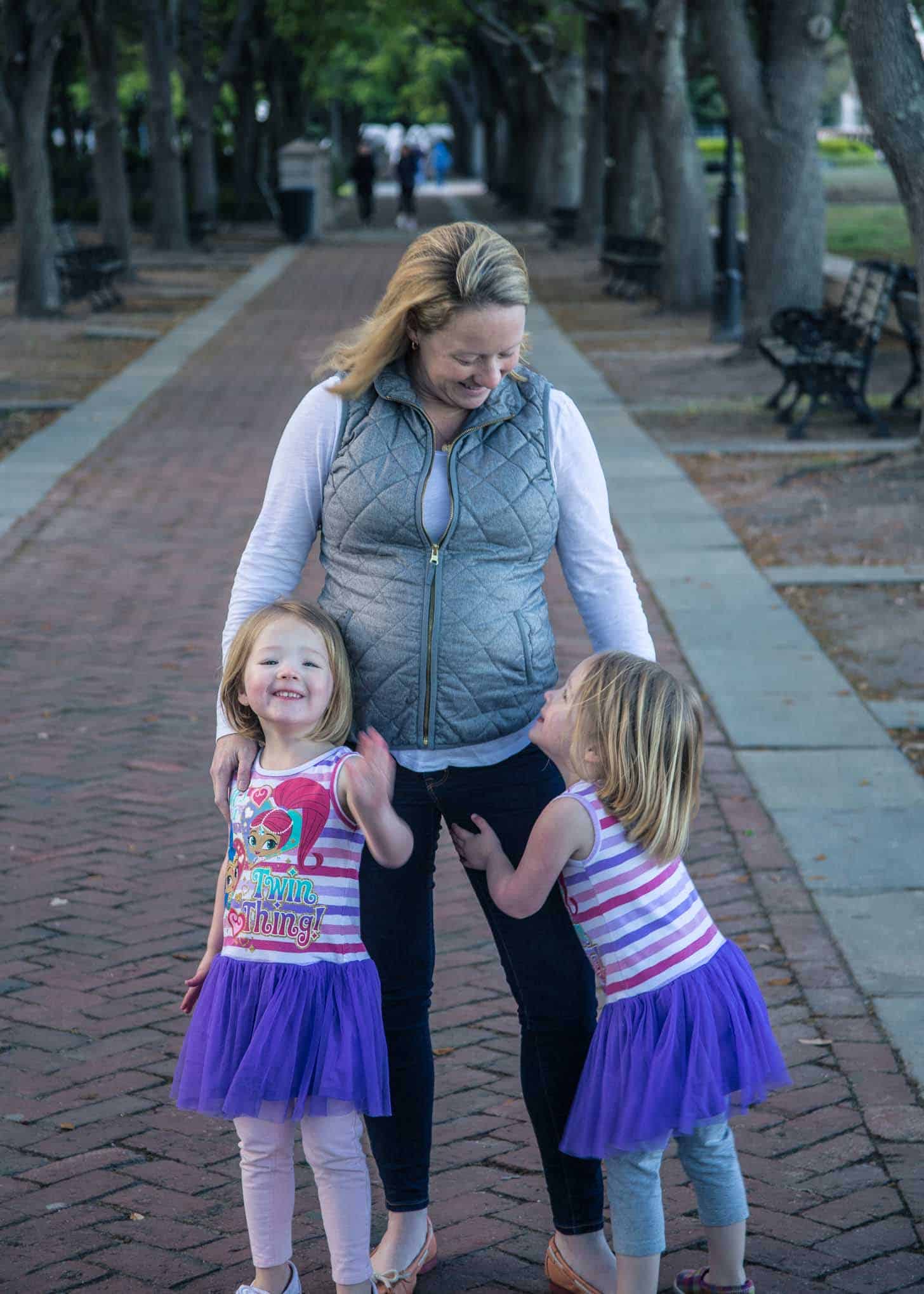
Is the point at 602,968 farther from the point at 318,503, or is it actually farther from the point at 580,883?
the point at 318,503

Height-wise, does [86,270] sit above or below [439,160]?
above

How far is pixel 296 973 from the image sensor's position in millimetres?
2852

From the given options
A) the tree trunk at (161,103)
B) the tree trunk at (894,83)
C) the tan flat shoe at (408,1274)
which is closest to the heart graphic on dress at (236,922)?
the tan flat shoe at (408,1274)

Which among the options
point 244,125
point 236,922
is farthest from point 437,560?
point 244,125

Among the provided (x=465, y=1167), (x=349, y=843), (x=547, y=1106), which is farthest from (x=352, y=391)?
(x=465, y=1167)

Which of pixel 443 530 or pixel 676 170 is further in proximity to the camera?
pixel 676 170

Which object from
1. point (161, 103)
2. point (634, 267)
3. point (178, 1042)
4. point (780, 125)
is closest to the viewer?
point (178, 1042)

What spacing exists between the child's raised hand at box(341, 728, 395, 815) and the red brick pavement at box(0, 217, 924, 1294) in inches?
40.1

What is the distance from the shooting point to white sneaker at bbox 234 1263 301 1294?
2949 mm

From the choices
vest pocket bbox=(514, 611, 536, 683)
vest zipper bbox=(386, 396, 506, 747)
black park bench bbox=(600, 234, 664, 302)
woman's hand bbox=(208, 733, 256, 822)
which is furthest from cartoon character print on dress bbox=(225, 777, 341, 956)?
black park bench bbox=(600, 234, 664, 302)

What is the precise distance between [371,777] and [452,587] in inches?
14.4

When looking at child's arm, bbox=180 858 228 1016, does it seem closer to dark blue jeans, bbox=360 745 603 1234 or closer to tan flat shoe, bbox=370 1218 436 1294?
dark blue jeans, bbox=360 745 603 1234

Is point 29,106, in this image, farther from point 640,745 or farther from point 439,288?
point 640,745

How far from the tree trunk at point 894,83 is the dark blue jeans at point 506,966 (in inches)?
337
